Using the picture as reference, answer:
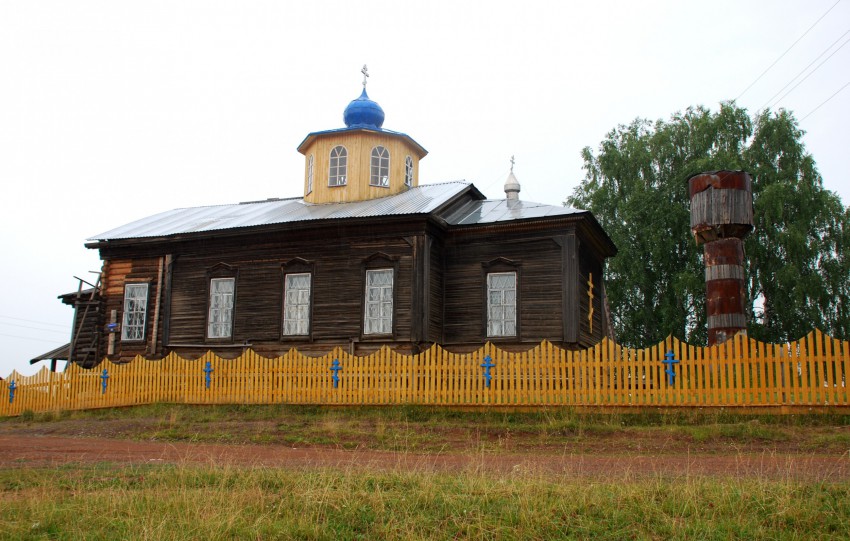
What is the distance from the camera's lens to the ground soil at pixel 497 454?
28.4 ft

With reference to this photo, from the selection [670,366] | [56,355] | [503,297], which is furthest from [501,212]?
[56,355]

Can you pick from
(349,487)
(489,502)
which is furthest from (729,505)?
(349,487)

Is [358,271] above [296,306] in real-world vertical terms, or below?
above

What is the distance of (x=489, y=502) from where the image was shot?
669 centimetres

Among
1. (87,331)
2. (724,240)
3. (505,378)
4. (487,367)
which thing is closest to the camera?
(505,378)

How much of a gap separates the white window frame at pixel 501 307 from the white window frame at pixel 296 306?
4.69 m

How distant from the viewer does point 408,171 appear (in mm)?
24312

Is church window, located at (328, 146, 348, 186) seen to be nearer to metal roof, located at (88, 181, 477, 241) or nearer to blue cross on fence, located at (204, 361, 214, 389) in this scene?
metal roof, located at (88, 181, 477, 241)

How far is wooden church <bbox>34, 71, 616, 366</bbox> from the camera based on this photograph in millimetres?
19031

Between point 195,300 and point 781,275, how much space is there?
68.5 ft

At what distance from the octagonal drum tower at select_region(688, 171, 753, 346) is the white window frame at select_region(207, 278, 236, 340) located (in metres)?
12.2

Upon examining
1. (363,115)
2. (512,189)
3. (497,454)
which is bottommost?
(497,454)

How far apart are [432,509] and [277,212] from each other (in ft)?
57.6

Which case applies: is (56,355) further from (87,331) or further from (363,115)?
(363,115)
